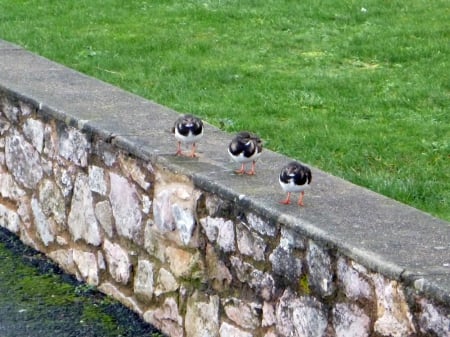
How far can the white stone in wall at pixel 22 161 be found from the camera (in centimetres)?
723

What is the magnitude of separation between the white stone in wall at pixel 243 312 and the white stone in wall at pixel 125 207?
0.91 metres

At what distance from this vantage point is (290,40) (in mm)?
11414

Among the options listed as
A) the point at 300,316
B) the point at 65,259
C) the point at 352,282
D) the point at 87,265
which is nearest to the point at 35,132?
the point at 65,259

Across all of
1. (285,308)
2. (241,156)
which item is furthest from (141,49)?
(285,308)

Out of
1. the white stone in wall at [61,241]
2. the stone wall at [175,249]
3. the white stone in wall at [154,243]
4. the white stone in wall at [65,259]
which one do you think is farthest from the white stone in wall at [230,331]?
the white stone in wall at [61,241]

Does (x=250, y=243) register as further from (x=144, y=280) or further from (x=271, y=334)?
(x=144, y=280)

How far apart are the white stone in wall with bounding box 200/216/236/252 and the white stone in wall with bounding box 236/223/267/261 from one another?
7cm

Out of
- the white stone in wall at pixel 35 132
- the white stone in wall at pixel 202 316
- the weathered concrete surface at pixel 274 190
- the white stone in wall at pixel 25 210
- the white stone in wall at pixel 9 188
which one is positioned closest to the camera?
the weathered concrete surface at pixel 274 190

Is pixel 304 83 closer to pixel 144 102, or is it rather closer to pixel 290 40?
pixel 290 40

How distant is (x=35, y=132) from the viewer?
23.5ft

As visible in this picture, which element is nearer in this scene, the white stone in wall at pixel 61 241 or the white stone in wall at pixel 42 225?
the white stone in wall at pixel 61 241

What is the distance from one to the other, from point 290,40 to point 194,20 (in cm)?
142

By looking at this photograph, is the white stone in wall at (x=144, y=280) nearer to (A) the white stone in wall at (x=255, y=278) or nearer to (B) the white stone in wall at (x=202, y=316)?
(B) the white stone in wall at (x=202, y=316)

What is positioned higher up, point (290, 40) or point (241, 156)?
point (241, 156)
